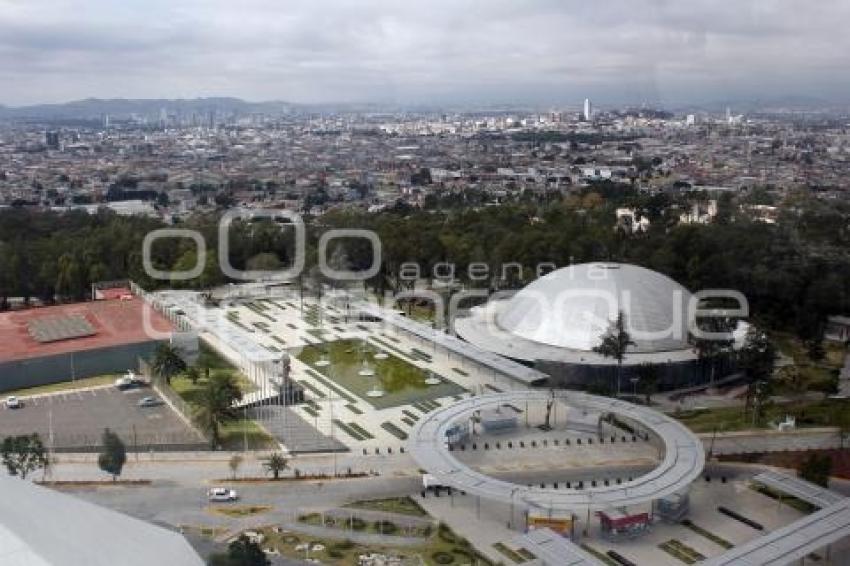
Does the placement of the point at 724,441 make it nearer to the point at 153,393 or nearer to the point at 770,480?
the point at 770,480

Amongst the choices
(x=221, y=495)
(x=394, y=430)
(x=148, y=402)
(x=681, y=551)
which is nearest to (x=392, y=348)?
(x=394, y=430)

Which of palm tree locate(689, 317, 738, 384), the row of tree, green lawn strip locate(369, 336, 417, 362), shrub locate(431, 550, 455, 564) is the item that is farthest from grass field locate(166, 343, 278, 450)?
palm tree locate(689, 317, 738, 384)

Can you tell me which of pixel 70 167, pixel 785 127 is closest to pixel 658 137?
pixel 785 127

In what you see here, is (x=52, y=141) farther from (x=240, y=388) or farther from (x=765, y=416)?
(x=765, y=416)

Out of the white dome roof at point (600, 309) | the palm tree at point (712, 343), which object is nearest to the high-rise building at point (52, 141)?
the white dome roof at point (600, 309)

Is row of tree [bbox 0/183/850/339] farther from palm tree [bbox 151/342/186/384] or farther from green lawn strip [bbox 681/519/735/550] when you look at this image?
green lawn strip [bbox 681/519/735/550]

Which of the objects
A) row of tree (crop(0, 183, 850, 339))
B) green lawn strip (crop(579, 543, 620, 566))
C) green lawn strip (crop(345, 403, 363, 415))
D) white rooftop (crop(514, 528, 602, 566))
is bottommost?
green lawn strip (crop(579, 543, 620, 566))
